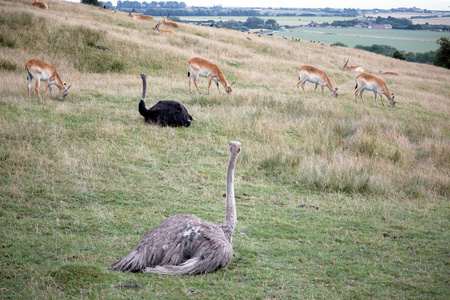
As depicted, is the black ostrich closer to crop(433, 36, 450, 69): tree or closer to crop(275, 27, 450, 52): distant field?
crop(433, 36, 450, 69): tree

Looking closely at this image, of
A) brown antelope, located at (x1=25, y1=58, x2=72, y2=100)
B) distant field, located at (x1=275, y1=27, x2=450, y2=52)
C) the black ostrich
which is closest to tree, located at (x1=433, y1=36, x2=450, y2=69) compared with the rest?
distant field, located at (x1=275, y1=27, x2=450, y2=52)

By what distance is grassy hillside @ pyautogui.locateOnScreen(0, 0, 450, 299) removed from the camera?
4410 mm

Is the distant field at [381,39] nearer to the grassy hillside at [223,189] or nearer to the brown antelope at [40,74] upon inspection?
the grassy hillside at [223,189]

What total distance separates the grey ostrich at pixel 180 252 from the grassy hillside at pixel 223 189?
0.14 meters

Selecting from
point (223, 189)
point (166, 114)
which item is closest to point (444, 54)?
point (166, 114)

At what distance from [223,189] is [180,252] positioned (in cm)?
334

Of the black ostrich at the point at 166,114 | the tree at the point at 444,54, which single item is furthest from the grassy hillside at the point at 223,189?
the tree at the point at 444,54

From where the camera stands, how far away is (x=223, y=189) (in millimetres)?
7727

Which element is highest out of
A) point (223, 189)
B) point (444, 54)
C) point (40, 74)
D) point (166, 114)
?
point (444, 54)

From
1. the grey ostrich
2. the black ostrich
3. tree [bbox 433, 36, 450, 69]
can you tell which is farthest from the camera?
tree [bbox 433, 36, 450, 69]

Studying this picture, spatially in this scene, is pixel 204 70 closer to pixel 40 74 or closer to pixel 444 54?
pixel 40 74

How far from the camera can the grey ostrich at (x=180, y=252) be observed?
4336 millimetres

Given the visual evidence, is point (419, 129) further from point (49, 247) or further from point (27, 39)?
point (27, 39)

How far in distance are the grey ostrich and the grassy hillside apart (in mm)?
141
